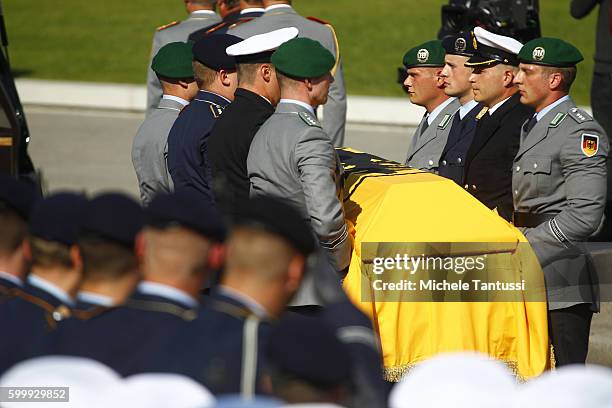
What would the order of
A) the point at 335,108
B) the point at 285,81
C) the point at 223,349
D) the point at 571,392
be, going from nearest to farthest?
the point at 571,392 → the point at 223,349 → the point at 285,81 → the point at 335,108

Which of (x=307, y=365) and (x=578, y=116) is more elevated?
(x=307, y=365)

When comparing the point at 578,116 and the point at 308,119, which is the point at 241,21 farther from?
the point at 578,116

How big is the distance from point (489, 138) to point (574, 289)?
0.78m

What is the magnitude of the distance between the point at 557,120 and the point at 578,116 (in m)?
0.08

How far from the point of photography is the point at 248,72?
480cm

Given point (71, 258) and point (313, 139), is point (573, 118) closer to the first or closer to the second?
point (313, 139)

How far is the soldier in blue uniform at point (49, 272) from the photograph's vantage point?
2.83 meters

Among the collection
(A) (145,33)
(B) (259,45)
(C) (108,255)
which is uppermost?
(C) (108,255)

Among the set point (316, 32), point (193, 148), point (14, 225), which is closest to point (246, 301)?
point (14, 225)

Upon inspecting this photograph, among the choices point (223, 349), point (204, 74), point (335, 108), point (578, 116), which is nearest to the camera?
point (223, 349)

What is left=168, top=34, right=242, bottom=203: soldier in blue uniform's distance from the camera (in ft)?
16.2

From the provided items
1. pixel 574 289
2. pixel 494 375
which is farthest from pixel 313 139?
pixel 494 375

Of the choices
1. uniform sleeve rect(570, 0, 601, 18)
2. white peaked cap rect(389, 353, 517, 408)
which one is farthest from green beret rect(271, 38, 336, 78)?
uniform sleeve rect(570, 0, 601, 18)

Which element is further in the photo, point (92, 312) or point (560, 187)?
point (560, 187)
